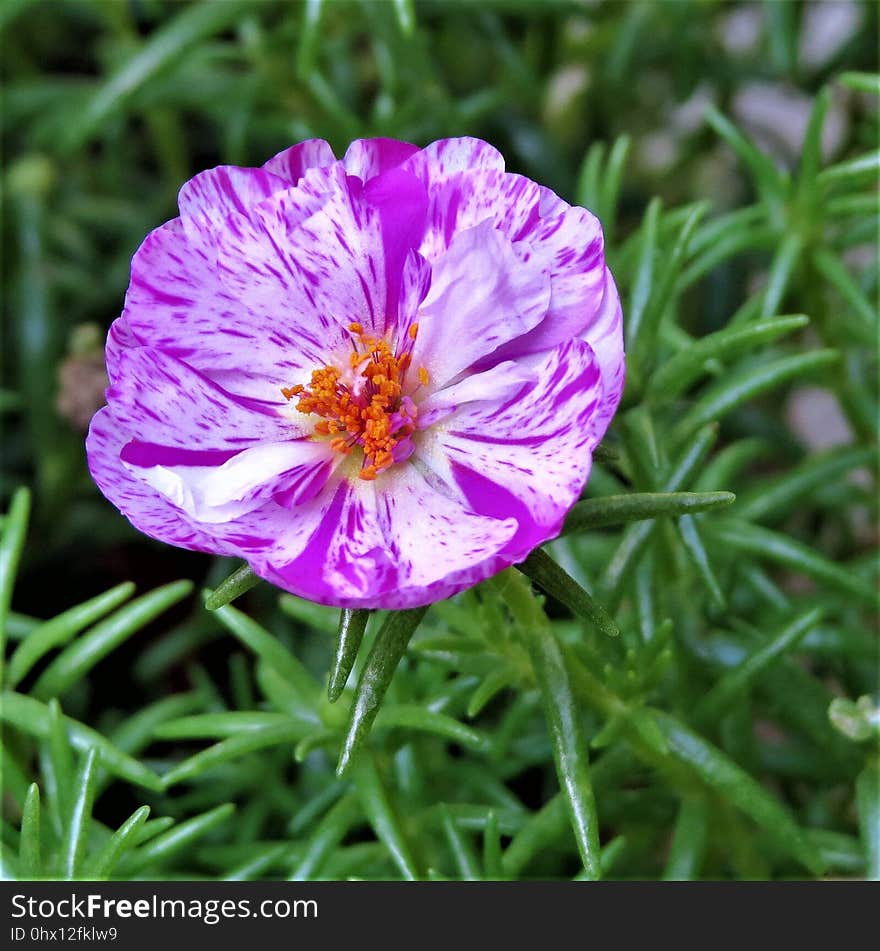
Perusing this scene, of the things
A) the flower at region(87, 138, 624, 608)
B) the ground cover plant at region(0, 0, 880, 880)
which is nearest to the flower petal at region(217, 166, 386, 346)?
the flower at region(87, 138, 624, 608)

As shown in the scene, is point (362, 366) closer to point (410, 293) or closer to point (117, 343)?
point (410, 293)

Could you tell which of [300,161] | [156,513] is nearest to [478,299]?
[300,161]

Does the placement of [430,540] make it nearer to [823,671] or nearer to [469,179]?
[469,179]

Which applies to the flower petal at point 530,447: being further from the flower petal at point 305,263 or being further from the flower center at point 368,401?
the flower petal at point 305,263

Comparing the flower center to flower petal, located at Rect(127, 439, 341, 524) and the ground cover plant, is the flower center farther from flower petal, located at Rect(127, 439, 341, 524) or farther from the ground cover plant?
the ground cover plant

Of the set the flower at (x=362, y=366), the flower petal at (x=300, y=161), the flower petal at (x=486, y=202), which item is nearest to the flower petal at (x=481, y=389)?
the flower at (x=362, y=366)

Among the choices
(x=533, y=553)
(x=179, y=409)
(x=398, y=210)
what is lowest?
(x=533, y=553)
